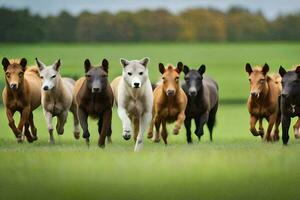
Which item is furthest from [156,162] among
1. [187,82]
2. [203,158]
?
[187,82]

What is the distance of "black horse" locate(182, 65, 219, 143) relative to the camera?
61.9ft

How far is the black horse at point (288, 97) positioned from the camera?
1823cm

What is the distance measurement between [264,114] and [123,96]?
119cm

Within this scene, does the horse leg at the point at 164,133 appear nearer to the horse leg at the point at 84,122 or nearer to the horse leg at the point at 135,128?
the horse leg at the point at 135,128

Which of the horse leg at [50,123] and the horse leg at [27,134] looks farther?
the horse leg at [50,123]

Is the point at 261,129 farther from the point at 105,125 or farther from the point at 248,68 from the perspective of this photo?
the point at 105,125

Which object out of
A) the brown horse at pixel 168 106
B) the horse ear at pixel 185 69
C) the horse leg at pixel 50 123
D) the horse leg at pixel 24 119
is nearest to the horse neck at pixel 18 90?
the horse leg at pixel 24 119

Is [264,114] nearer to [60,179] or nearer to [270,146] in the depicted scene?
[270,146]

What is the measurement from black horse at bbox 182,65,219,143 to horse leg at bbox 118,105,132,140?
719 millimetres

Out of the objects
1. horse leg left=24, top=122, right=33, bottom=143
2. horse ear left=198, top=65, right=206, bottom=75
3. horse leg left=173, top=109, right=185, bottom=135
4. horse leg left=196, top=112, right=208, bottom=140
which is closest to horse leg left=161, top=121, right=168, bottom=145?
horse leg left=173, top=109, right=185, bottom=135

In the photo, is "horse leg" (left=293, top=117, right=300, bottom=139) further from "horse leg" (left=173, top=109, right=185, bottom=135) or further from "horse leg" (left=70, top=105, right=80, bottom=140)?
"horse leg" (left=70, top=105, right=80, bottom=140)

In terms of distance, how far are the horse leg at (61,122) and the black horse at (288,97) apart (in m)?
1.72

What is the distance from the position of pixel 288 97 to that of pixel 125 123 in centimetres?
126

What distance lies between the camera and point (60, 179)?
57.3 ft
